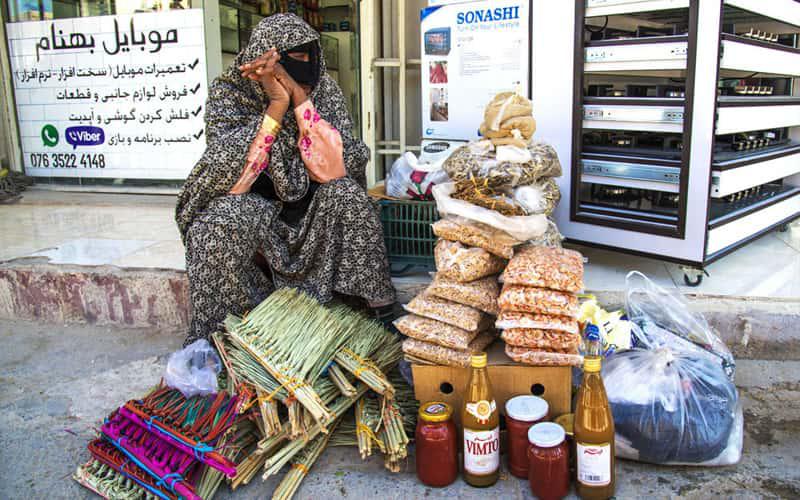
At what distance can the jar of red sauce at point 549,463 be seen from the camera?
80.5 inches

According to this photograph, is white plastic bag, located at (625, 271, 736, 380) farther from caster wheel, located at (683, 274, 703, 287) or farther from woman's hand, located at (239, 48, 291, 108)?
woman's hand, located at (239, 48, 291, 108)

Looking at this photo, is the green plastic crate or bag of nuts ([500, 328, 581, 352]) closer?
bag of nuts ([500, 328, 581, 352])

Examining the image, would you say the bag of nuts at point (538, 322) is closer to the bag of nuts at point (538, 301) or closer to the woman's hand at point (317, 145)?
the bag of nuts at point (538, 301)

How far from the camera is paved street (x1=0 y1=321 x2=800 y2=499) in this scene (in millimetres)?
2170

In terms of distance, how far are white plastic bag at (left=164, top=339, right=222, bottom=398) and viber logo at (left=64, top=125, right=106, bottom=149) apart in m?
4.11

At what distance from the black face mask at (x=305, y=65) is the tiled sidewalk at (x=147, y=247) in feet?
4.20

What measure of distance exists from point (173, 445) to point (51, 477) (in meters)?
0.48

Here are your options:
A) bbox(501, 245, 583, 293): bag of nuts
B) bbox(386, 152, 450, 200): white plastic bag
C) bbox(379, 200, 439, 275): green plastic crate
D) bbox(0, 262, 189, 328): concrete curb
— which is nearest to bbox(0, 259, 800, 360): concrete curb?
bbox(0, 262, 189, 328): concrete curb

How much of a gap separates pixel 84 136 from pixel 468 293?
5025 mm

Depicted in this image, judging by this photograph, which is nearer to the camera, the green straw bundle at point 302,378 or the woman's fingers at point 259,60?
the green straw bundle at point 302,378

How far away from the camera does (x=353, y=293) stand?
2998mm

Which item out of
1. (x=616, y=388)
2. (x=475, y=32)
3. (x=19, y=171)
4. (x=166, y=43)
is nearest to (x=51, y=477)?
(x=616, y=388)

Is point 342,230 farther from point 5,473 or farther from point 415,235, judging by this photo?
point 5,473

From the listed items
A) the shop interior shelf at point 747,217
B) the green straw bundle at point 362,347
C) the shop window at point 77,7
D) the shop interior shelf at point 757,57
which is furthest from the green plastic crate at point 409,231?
the shop window at point 77,7
